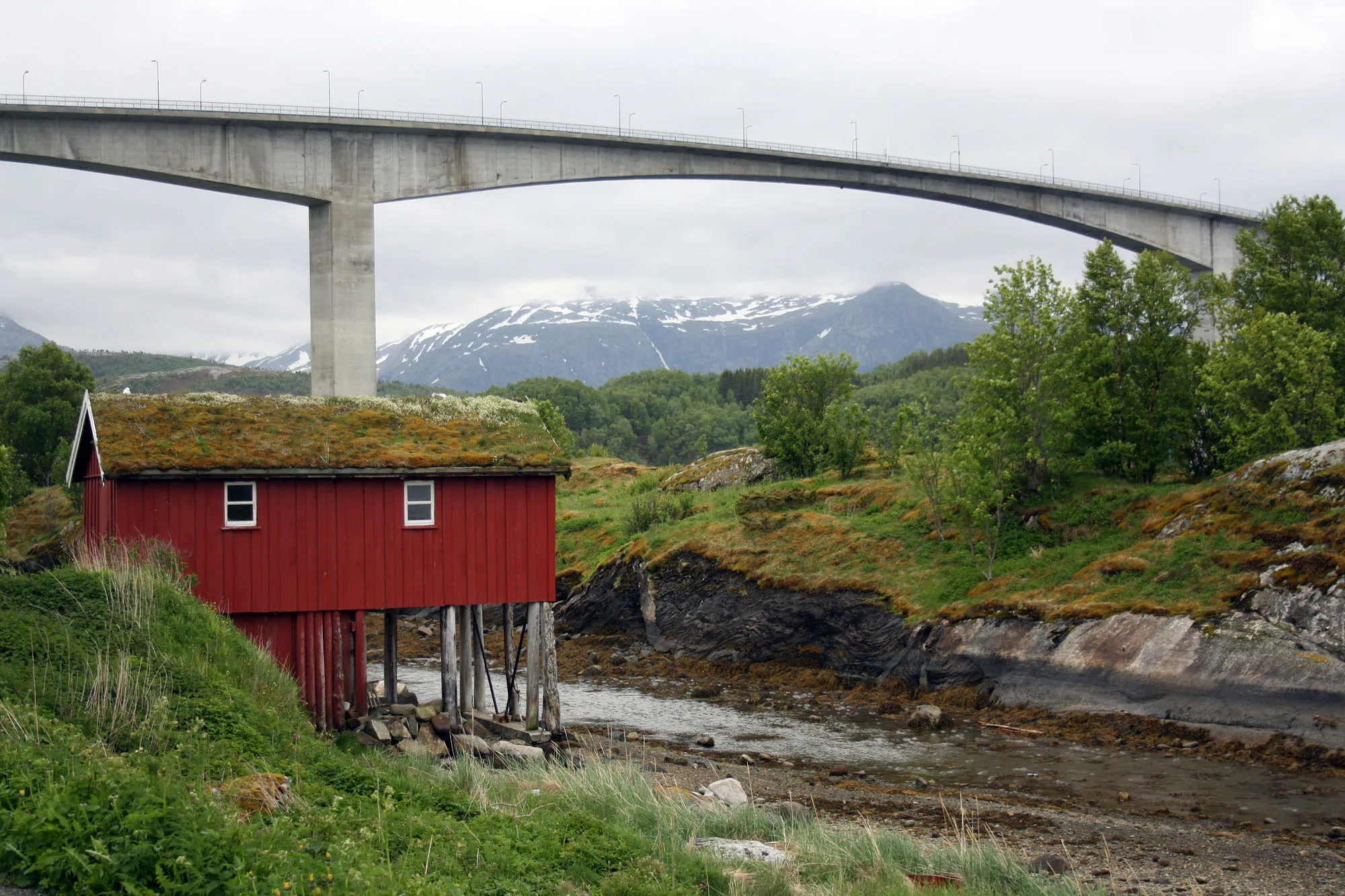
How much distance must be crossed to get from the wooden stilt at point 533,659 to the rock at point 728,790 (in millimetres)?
5162

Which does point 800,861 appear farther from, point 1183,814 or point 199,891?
point 1183,814

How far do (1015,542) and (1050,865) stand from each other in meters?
21.1

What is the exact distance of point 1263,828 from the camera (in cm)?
1909

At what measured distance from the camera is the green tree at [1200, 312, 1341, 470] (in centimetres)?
3300

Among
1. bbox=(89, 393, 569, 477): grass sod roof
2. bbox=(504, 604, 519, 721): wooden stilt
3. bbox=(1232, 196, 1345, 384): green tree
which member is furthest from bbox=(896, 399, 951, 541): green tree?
bbox=(89, 393, 569, 477): grass sod roof

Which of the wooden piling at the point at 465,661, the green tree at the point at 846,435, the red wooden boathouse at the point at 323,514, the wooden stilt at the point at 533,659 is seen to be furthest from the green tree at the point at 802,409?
the red wooden boathouse at the point at 323,514

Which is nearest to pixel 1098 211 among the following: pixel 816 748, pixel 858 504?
pixel 858 504

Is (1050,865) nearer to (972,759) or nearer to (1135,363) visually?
(972,759)

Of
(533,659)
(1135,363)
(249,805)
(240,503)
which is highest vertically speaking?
(1135,363)

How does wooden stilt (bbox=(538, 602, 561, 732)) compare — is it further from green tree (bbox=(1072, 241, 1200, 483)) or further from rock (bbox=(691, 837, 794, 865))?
green tree (bbox=(1072, 241, 1200, 483))

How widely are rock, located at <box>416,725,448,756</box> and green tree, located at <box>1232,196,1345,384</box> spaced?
101ft

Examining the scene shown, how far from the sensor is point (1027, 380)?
37.3 m

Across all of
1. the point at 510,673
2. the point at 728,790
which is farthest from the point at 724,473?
→ the point at 728,790

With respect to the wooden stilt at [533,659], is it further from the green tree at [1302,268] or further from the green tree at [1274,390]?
the green tree at [1302,268]
